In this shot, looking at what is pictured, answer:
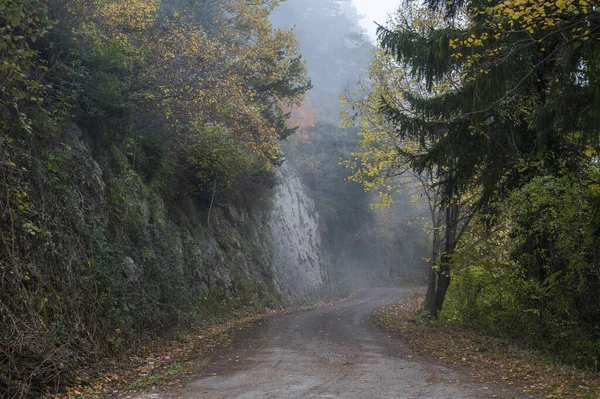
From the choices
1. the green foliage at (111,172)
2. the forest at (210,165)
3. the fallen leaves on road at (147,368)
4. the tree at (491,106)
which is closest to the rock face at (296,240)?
the green foliage at (111,172)

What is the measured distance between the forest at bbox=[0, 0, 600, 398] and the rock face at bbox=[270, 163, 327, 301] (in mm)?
8439

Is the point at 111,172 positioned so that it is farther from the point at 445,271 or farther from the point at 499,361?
the point at 445,271

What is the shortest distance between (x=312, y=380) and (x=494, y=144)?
673 cm

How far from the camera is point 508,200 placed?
409 inches

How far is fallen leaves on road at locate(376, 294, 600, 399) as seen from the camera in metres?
7.53

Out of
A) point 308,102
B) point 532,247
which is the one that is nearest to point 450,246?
point 532,247

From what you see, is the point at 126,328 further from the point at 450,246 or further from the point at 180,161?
the point at 450,246

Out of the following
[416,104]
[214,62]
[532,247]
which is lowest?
[532,247]

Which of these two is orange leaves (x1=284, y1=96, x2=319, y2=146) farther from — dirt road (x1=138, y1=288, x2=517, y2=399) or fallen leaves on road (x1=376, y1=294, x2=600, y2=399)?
dirt road (x1=138, y1=288, x2=517, y2=399)

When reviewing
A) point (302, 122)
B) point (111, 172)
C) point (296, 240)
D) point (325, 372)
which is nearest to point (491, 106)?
point (325, 372)

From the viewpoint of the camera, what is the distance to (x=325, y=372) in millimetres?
8797

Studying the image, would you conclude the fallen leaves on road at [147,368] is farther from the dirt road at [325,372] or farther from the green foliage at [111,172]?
the dirt road at [325,372]

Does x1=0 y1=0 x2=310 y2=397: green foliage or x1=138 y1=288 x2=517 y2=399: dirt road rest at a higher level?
x1=0 y1=0 x2=310 y2=397: green foliage

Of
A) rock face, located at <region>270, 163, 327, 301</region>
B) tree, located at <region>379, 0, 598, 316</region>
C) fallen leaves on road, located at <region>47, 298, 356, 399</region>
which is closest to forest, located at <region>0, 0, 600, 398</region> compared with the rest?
tree, located at <region>379, 0, 598, 316</region>
